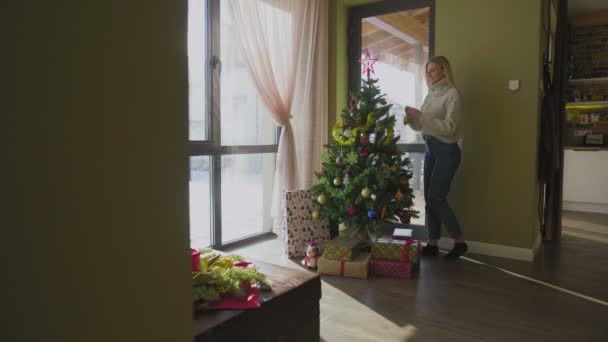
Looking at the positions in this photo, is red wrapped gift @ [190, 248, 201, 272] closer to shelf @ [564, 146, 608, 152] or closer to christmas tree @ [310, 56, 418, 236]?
christmas tree @ [310, 56, 418, 236]

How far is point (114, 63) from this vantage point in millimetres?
724

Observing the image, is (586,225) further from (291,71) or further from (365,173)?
(291,71)

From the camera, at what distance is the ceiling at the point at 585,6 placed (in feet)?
18.8

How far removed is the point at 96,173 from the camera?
0.70 meters

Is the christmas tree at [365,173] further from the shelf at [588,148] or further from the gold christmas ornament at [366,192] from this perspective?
the shelf at [588,148]

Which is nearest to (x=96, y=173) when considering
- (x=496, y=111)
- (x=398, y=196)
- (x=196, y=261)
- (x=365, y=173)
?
(x=196, y=261)

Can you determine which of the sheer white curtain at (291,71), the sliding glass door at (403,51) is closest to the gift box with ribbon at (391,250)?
the sheer white curtain at (291,71)

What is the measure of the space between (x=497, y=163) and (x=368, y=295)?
5.33 feet

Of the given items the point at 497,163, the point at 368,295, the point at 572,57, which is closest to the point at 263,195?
the point at 368,295

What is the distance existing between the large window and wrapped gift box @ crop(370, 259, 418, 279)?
1239 mm

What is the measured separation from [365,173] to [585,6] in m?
4.59

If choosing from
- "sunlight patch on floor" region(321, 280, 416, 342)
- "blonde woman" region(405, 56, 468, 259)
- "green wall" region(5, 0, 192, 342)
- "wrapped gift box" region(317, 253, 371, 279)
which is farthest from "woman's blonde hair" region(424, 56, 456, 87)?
"green wall" region(5, 0, 192, 342)

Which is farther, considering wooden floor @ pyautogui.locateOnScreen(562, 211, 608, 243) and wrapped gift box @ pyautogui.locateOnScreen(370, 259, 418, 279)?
wooden floor @ pyautogui.locateOnScreen(562, 211, 608, 243)

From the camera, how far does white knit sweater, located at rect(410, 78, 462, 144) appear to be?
3.36m
